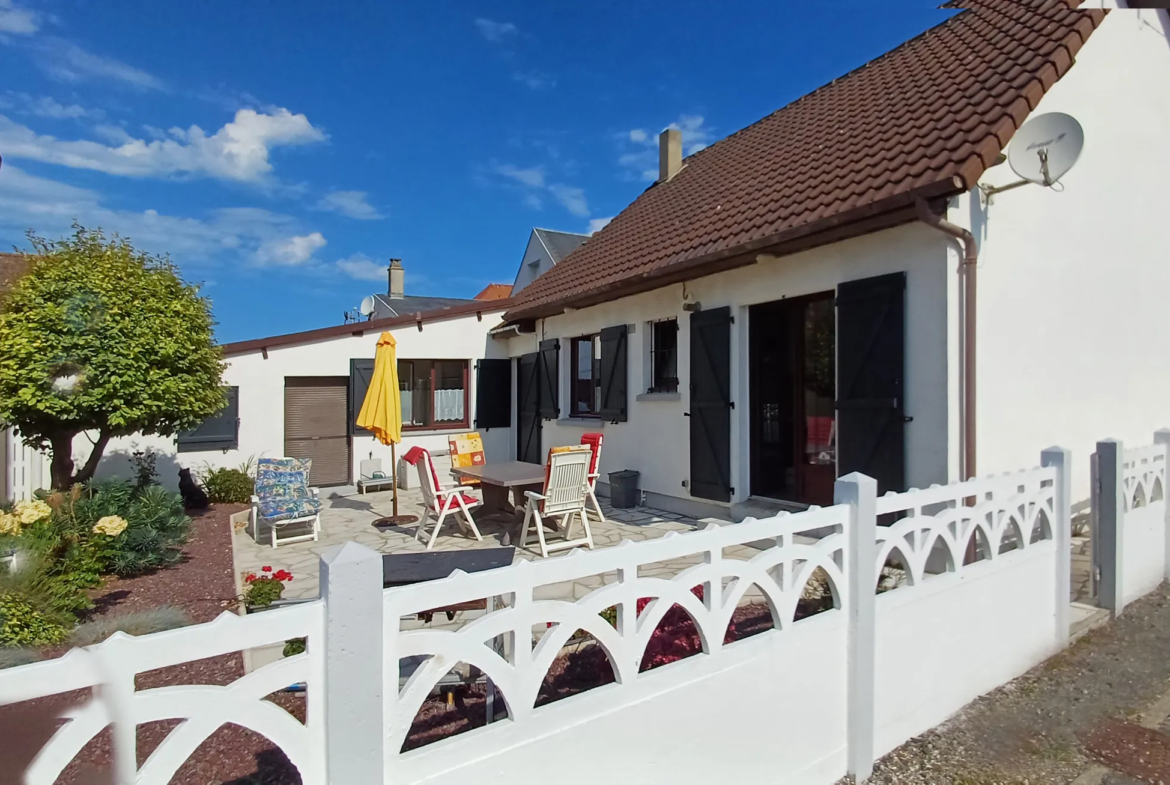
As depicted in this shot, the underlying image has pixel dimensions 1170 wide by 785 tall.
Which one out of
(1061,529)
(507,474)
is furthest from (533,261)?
(1061,529)

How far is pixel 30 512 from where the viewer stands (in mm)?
4855

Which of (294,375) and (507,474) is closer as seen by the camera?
(507,474)

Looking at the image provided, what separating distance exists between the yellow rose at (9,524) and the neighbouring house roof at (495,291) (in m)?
29.4

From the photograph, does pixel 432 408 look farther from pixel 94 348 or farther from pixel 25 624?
pixel 25 624

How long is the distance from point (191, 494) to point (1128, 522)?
1080 cm

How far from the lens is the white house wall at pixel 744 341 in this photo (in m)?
5.06

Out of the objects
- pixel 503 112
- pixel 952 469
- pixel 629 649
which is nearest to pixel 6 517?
pixel 629 649

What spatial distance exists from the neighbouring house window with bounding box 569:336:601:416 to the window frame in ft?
8.20

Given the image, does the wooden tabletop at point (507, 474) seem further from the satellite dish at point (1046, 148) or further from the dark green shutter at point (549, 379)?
the satellite dish at point (1046, 148)

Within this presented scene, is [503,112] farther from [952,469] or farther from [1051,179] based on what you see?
[952,469]

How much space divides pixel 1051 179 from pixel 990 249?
64 centimetres

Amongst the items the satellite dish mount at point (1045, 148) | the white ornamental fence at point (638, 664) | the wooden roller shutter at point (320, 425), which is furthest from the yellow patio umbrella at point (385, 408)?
the satellite dish mount at point (1045, 148)

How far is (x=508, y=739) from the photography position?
1853 millimetres

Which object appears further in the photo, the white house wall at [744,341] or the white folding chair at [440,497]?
the white folding chair at [440,497]
